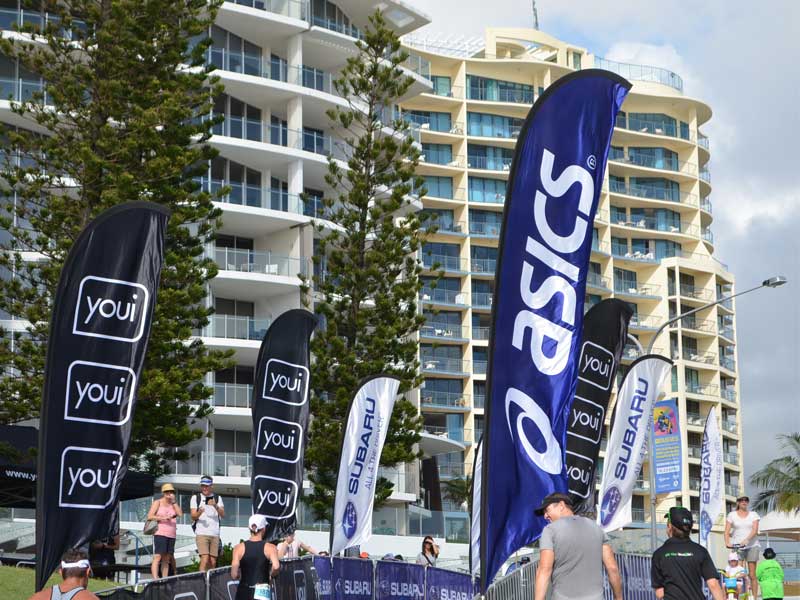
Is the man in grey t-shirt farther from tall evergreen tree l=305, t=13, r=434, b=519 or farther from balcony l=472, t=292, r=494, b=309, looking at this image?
balcony l=472, t=292, r=494, b=309

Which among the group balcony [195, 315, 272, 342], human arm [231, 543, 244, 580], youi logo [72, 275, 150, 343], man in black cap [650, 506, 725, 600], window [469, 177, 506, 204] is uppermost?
window [469, 177, 506, 204]

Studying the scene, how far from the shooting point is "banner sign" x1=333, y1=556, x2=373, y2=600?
1739 centimetres

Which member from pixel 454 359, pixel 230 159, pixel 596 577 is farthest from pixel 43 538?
pixel 454 359

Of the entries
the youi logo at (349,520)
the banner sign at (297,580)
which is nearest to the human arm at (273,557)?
the banner sign at (297,580)

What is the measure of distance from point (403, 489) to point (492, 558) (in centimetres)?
4479

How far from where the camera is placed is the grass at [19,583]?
19438mm

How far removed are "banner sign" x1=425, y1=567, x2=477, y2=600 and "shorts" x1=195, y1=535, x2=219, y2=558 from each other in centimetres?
307

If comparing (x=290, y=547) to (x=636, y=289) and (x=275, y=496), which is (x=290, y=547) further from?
(x=636, y=289)

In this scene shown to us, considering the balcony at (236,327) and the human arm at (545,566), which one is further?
the balcony at (236,327)

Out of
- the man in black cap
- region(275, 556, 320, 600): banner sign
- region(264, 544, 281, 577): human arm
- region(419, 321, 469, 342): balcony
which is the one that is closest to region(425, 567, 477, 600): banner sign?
region(275, 556, 320, 600): banner sign

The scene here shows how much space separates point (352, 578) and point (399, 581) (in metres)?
0.82

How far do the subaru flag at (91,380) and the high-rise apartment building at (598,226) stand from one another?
7296cm

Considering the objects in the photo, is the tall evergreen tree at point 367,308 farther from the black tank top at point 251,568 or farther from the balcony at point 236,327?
the black tank top at point 251,568

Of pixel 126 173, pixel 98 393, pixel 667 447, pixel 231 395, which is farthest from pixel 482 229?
pixel 98 393
